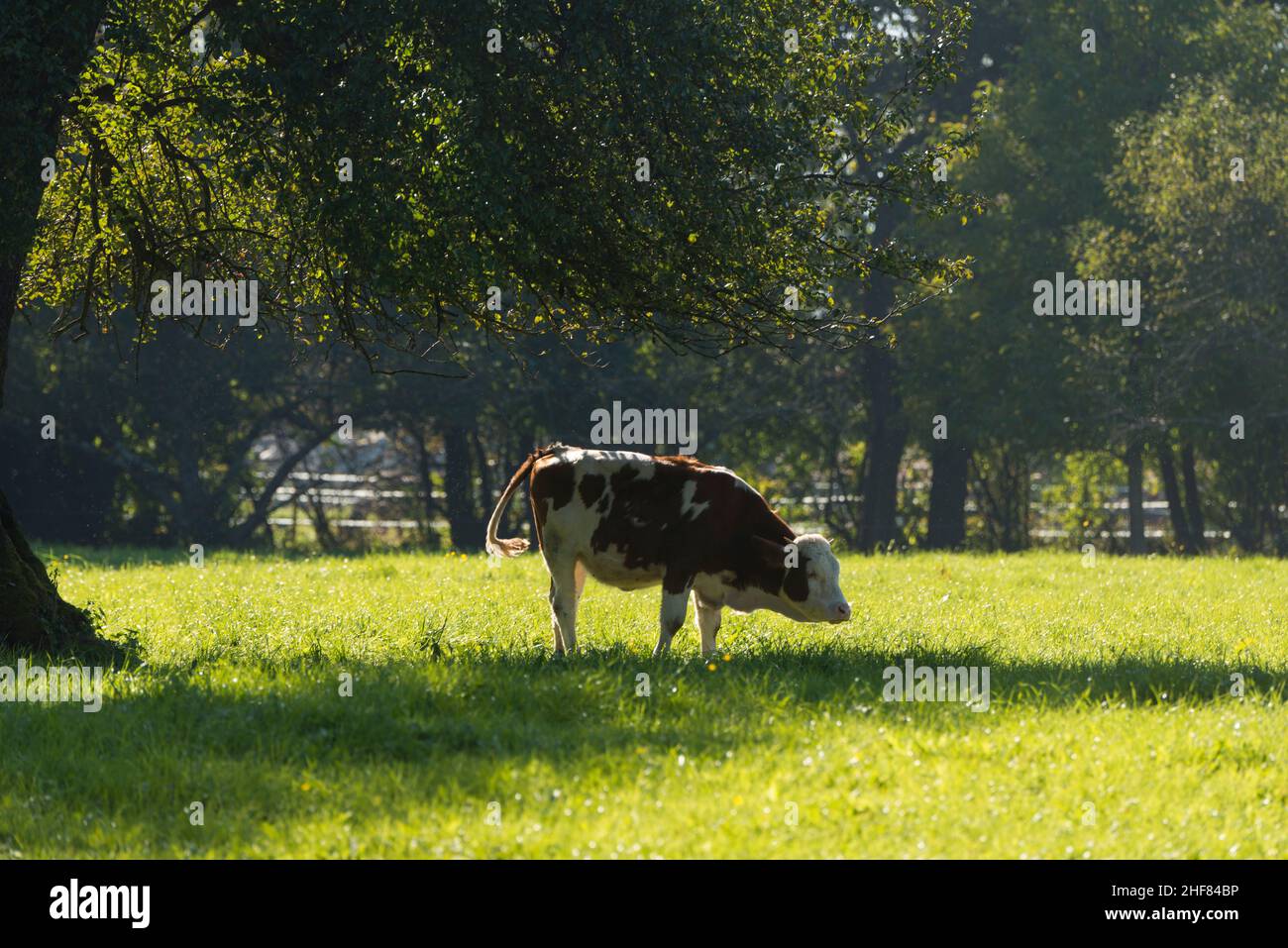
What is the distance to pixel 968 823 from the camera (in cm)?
789

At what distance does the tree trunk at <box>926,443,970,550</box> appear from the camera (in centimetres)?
4072

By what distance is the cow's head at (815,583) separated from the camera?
12875mm

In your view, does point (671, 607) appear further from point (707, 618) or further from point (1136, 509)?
point (1136, 509)

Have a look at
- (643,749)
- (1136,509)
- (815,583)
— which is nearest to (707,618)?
(815,583)

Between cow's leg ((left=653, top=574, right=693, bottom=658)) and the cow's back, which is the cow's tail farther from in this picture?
cow's leg ((left=653, top=574, right=693, bottom=658))

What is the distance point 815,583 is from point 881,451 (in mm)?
28577

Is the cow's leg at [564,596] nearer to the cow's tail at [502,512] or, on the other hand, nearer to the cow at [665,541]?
the cow at [665,541]

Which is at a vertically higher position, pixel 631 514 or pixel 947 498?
pixel 631 514

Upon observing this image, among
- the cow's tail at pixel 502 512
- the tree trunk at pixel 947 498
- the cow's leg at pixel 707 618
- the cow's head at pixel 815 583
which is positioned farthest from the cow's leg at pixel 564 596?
the tree trunk at pixel 947 498

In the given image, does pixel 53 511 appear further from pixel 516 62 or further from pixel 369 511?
pixel 516 62

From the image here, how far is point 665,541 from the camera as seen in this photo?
41.7ft

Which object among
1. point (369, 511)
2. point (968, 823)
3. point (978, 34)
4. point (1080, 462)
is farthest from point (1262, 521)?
point (968, 823)

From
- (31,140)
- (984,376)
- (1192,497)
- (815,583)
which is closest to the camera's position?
(31,140)

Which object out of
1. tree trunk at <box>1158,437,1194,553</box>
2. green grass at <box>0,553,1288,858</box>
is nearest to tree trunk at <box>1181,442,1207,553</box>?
tree trunk at <box>1158,437,1194,553</box>
